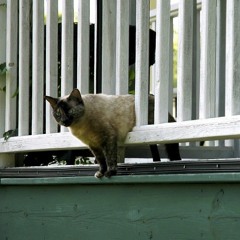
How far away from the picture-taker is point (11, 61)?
607cm

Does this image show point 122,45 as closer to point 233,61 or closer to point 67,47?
point 67,47

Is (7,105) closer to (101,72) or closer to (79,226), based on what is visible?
(101,72)

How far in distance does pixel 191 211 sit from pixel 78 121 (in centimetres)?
98

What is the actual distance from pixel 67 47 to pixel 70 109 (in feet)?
2.77

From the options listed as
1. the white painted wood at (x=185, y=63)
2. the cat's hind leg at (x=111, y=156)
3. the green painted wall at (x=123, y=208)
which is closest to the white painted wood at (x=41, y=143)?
the green painted wall at (x=123, y=208)

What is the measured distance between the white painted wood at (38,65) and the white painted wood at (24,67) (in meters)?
0.14

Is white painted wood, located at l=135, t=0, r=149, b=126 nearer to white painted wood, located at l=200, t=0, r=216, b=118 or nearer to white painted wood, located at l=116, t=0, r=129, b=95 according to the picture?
white painted wood, located at l=116, t=0, r=129, b=95

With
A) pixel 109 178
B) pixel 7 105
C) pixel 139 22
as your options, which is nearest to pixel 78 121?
pixel 109 178

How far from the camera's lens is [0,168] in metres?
6.02

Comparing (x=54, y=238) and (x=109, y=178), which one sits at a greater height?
(x=109, y=178)

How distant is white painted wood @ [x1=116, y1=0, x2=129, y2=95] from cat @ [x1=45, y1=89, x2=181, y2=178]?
0.42 ft

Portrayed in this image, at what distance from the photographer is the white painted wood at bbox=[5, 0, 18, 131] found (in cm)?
606

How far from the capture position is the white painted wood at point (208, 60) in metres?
4.27

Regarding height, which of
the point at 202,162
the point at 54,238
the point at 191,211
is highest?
the point at 202,162
